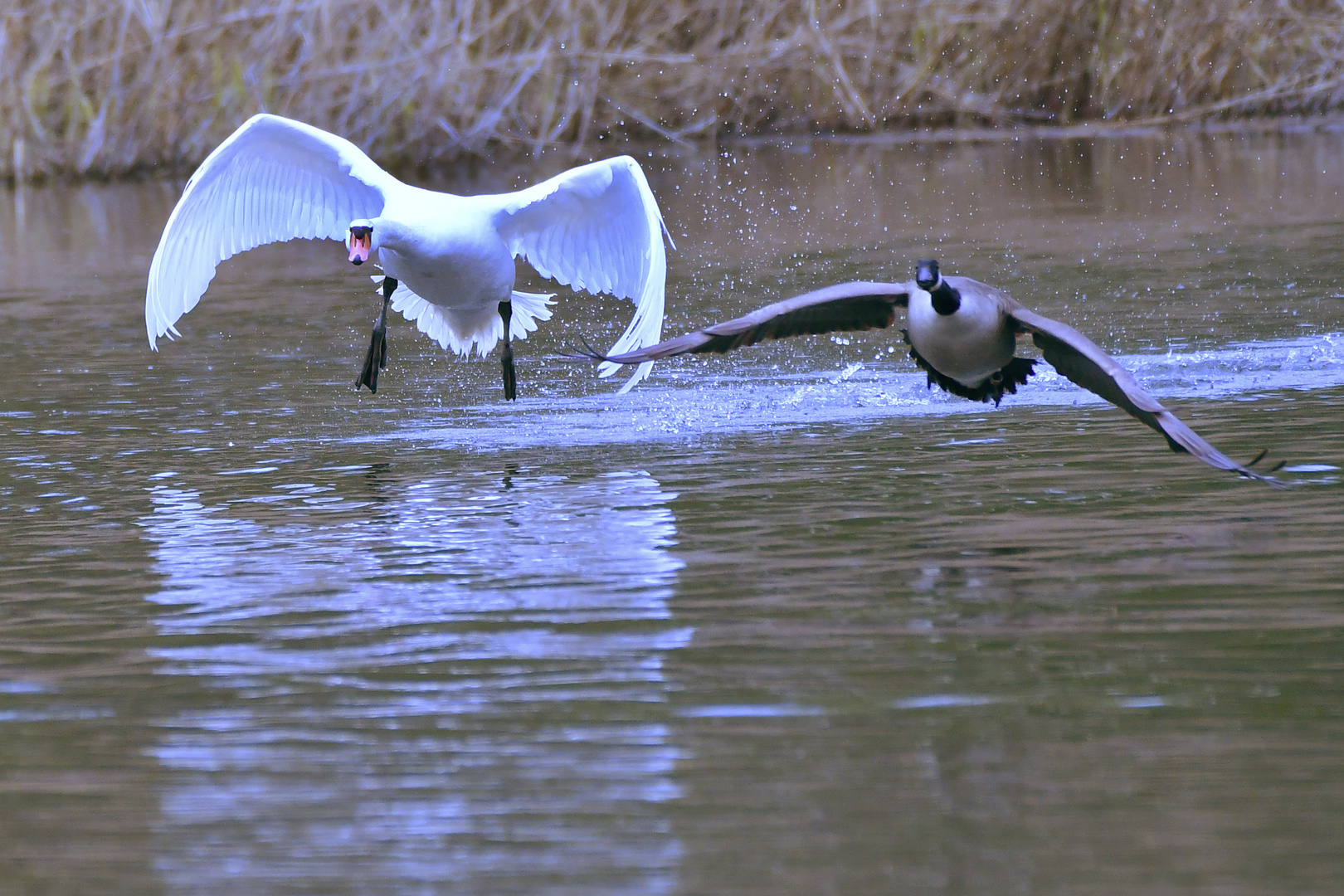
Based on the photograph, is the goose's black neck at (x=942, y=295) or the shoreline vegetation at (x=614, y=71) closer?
the goose's black neck at (x=942, y=295)

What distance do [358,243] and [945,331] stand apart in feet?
7.46

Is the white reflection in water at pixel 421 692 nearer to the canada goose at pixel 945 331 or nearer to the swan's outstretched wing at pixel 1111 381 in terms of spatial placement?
the canada goose at pixel 945 331

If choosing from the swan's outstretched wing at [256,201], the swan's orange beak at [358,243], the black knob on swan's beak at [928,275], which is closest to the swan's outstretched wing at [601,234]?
the swan's outstretched wing at [256,201]

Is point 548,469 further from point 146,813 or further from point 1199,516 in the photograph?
point 146,813

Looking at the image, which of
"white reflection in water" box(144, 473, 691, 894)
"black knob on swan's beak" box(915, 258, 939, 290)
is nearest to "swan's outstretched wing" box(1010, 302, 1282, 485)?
"black knob on swan's beak" box(915, 258, 939, 290)

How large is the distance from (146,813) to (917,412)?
4.84 m

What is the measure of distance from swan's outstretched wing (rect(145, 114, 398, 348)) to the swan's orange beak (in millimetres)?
903

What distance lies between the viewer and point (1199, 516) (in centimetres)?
622

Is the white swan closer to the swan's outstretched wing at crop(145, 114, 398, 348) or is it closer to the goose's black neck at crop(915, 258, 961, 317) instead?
the swan's outstretched wing at crop(145, 114, 398, 348)

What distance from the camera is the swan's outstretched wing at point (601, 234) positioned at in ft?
27.3

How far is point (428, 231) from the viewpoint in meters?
8.47

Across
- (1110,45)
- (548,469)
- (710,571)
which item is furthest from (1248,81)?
(710,571)

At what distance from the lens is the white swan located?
8.55 meters

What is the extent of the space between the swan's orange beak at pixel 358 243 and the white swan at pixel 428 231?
0.17 metres
